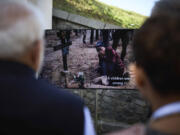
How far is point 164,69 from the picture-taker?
82 cm

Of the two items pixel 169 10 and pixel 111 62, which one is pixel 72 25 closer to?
pixel 111 62

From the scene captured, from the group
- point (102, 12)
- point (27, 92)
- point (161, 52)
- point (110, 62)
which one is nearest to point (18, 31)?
point (27, 92)

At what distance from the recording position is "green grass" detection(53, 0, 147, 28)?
6586mm

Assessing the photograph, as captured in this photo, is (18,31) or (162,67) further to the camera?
(18,31)

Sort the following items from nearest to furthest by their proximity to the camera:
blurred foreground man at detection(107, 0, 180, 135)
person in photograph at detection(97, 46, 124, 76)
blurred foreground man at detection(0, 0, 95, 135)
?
1. blurred foreground man at detection(107, 0, 180, 135)
2. blurred foreground man at detection(0, 0, 95, 135)
3. person in photograph at detection(97, 46, 124, 76)

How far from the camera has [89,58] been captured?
4.46 metres

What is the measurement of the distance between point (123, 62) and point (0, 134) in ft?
11.1

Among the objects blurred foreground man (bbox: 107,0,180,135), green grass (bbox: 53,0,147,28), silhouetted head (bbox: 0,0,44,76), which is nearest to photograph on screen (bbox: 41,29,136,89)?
green grass (bbox: 53,0,147,28)

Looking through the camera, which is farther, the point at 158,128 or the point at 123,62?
the point at 123,62

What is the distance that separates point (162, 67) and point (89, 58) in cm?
365

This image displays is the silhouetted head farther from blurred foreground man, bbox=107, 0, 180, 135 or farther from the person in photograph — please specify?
the person in photograph

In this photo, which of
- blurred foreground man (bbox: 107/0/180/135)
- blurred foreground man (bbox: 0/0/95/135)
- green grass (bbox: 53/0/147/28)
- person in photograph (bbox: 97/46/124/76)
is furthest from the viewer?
green grass (bbox: 53/0/147/28)

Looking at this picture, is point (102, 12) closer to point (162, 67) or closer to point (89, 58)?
point (89, 58)

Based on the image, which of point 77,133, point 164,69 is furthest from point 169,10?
point 77,133
